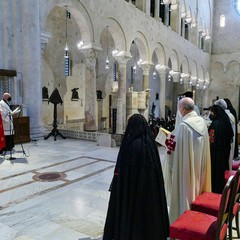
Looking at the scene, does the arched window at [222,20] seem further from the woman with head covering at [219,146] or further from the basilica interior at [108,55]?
the woman with head covering at [219,146]

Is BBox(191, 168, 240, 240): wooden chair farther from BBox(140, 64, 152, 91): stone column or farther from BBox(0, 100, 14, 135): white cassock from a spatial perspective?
BBox(140, 64, 152, 91): stone column

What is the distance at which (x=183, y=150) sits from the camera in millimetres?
3496

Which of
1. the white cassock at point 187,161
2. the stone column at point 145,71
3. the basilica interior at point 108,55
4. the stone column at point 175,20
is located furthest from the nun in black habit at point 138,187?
the stone column at point 175,20

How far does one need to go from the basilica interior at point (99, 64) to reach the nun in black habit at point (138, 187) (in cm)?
118

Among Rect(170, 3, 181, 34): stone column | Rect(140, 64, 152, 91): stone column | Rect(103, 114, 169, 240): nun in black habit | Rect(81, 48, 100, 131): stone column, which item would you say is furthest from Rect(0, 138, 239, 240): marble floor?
Rect(170, 3, 181, 34): stone column

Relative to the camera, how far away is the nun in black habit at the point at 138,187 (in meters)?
Result: 2.56

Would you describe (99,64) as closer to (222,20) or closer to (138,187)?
(138,187)

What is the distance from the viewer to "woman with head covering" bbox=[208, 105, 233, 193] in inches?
177

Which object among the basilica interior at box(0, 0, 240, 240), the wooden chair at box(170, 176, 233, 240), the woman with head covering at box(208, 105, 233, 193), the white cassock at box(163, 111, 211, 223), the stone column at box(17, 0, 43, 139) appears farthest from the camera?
the stone column at box(17, 0, 43, 139)

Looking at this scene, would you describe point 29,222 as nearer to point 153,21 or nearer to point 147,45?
point 147,45

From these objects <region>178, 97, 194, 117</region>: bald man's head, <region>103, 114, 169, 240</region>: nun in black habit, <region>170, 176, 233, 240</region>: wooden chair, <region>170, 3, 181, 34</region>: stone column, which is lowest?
<region>170, 176, 233, 240</region>: wooden chair

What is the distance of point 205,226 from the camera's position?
270cm

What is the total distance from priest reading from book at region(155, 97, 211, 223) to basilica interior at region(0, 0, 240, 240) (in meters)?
1.20

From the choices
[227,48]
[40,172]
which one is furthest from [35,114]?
[227,48]
